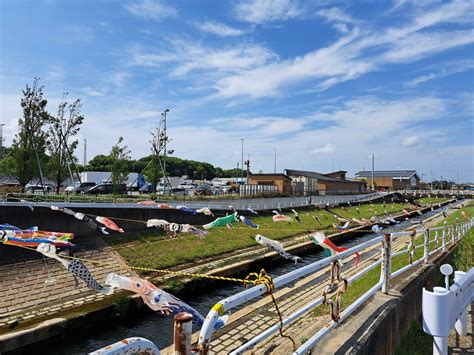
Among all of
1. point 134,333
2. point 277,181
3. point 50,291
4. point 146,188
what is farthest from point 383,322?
point 277,181

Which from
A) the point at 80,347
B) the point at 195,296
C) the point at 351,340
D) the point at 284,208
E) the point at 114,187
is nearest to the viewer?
the point at 351,340

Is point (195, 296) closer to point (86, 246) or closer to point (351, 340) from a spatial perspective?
point (86, 246)

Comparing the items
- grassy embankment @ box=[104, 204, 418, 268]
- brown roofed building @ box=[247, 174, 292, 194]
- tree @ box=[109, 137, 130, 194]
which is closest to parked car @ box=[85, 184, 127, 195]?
tree @ box=[109, 137, 130, 194]

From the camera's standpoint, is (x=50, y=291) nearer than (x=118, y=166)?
Yes

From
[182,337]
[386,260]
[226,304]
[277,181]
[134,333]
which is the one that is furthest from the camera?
[277,181]

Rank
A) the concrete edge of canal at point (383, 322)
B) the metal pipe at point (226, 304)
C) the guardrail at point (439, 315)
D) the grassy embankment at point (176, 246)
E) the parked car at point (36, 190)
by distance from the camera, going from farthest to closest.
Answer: the parked car at point (36, 190), the grassy embankment at point (176, 246), the concrete edge of canal at point (383, 322), the guardrail at point (439, 315), the metal pipe at point (226, 304)

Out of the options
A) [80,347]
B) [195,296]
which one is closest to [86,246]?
[195,296]

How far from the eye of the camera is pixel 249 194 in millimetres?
45406

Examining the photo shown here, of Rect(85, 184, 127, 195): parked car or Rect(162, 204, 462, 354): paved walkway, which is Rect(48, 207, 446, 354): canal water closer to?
Rect(162, 204, 462, 354): paved walkway

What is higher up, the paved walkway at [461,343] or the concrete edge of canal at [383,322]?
the concrete edge of canal at [383,322]

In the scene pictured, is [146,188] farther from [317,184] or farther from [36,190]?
[317,184]

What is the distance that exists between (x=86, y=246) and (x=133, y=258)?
2045 mm

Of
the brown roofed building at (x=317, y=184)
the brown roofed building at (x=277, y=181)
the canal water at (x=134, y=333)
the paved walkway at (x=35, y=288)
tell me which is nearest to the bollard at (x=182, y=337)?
the canal water at (x=134, y=333)

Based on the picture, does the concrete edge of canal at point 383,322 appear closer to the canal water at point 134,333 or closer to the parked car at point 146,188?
the canal water at point 134,333
